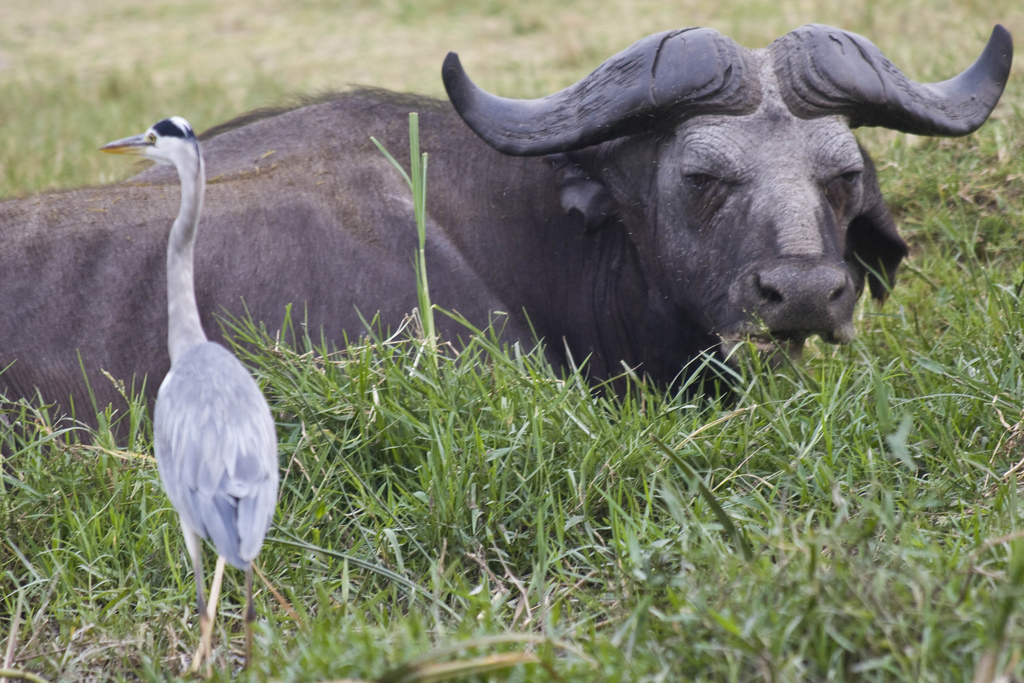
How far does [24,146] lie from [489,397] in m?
6.43

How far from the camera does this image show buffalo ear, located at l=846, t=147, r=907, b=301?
3.95 m

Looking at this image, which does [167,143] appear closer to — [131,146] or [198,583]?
[131,146]

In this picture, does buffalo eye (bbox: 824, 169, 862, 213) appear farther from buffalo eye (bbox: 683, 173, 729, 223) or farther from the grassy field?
the grassy field

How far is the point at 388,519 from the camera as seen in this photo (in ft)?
9.12

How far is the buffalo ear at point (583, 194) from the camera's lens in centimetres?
384

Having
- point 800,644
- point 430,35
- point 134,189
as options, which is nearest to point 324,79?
point 430,35

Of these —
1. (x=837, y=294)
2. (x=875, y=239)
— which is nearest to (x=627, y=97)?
(x=837, y=294)

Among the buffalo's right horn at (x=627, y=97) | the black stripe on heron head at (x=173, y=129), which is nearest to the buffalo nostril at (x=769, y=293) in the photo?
the buffalo's right horn at (x=627, y=97)

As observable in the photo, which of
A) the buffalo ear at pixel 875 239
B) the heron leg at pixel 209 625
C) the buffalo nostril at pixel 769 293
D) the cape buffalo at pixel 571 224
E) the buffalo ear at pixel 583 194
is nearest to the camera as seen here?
the heron leg at pixel 209 625

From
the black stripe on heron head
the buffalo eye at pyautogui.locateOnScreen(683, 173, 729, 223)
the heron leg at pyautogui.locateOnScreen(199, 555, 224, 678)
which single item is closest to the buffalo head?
the buffalo eye at pyautogui.locateOnScreen(683, 173, 729, 223)

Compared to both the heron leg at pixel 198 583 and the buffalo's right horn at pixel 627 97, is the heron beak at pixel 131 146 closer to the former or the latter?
the heron leg at pixel 198 583

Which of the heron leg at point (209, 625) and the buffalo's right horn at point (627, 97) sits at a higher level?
the buffalo's right horn at point (627, 97)

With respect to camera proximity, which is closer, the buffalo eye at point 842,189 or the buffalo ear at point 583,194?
the buffalo eye at point 842,189

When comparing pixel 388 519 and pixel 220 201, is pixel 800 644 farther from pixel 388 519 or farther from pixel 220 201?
pixel 220 201
